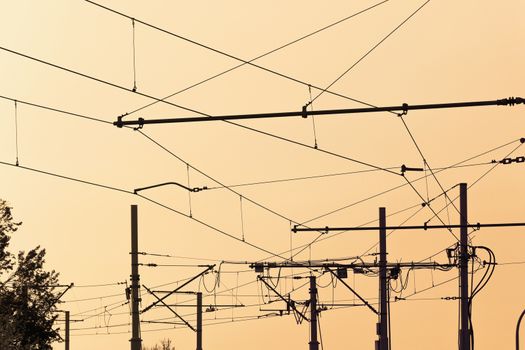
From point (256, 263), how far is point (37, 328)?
3521 centimetres

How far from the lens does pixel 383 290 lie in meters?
76.4

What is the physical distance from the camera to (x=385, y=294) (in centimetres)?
7638

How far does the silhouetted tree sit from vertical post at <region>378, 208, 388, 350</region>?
2696 centimetres

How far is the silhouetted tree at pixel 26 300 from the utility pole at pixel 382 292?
27.0 meters

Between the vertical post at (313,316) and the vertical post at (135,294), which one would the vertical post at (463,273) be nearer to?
the vertical post at (135,294)

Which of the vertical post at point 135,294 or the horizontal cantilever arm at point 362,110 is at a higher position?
the horizontal cantilever arm at point 362,110

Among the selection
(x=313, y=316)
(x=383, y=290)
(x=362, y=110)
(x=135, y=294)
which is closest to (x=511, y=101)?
(x=362, y=110)

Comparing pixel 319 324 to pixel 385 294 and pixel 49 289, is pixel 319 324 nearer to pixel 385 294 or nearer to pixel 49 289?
pixel 385 294

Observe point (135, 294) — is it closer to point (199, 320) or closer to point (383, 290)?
point (383, 290)

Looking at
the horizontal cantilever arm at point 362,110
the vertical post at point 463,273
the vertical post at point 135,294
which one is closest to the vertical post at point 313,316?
the vertical post at point 463,273

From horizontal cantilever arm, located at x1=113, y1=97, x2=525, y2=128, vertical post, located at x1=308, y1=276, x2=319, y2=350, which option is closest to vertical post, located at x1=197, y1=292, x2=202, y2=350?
vertical post, located at x1=308, y1=276, x2=319, y2=350

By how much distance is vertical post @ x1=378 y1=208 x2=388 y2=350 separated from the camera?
75188 millimetres

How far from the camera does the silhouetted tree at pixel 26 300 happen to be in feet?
335

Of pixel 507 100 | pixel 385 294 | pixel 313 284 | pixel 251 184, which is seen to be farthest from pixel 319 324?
pixel 507 100
